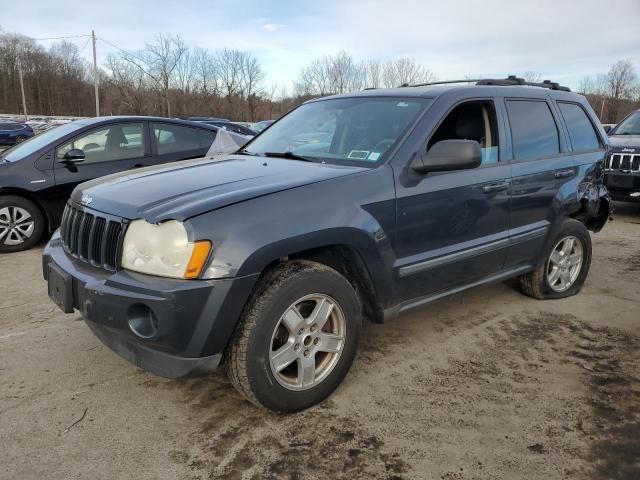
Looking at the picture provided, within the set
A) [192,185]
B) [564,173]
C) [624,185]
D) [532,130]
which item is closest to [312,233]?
[192,185]

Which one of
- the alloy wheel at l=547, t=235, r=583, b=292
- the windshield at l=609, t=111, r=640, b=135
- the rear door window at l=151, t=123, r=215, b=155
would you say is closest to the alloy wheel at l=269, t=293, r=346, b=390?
the alloy wheel at l=547, t=235, r=583, b=292

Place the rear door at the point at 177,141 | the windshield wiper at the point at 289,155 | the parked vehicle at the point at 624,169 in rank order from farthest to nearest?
the parked vehicle at the point at 624,169 → the rear door at the point at 177,141 → the windshield wiper at the point at 289,155

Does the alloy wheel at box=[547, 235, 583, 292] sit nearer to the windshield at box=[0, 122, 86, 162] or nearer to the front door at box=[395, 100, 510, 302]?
the front door at box=[395, 100, 510, 302]

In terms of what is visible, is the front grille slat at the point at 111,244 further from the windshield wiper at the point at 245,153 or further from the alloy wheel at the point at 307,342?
the windshield wiper at the point at 245,153

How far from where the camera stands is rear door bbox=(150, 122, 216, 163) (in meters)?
6.55

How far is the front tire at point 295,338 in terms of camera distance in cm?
245

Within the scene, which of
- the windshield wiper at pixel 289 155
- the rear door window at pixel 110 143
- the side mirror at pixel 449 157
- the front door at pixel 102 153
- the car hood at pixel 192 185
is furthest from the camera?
the rear door window at pixel 110 143

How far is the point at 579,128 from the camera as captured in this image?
445 centimetres

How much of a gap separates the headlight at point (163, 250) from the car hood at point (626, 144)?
25.8ft

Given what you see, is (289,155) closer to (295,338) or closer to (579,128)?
(295,338)

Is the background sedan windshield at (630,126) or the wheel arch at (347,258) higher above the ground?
the background sedan windshield at (630,126)

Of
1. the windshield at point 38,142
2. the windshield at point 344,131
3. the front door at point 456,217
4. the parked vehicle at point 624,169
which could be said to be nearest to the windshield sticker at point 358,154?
the windshield at point 344,131

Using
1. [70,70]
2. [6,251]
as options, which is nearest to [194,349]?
[6,251]

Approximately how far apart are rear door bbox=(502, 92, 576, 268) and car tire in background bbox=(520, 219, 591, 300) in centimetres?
24
